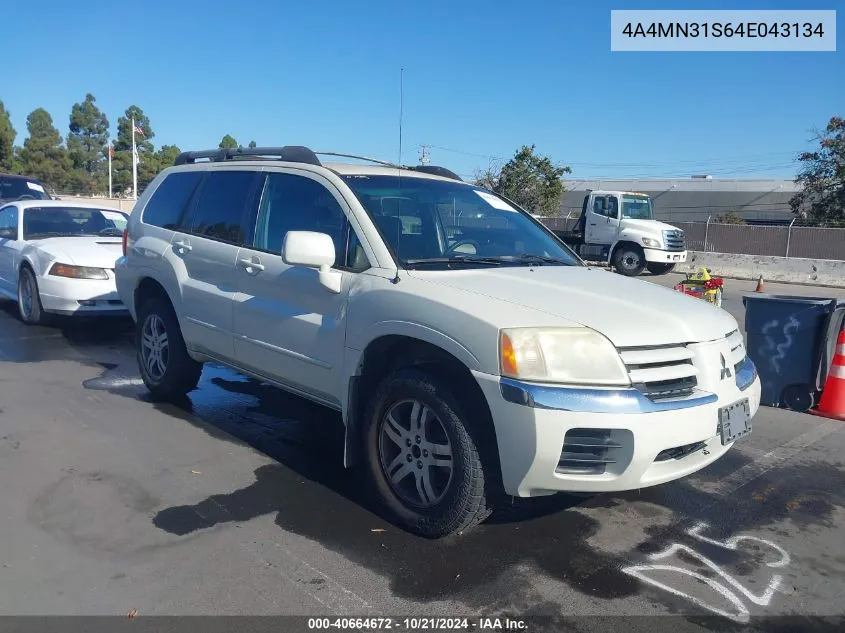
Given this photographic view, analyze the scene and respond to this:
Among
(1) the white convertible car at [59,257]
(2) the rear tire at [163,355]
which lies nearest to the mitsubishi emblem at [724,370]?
(2) the rear tire at [163,355]

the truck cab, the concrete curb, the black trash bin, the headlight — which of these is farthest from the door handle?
the concrete curb

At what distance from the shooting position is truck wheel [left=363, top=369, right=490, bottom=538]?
3.46m

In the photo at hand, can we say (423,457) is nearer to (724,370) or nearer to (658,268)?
Answer: (724,370)

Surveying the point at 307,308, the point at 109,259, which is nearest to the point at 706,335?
the point at 307,308

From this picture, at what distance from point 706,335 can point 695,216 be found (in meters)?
51.1

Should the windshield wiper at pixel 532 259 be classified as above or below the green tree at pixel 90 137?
below

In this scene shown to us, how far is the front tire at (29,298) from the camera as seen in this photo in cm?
887

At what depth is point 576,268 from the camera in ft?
15.1

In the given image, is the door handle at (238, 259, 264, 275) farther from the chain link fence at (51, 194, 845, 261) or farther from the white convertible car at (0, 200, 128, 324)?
the chain link fence at (51, 194, 845, 261)

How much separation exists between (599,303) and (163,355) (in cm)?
A: 373

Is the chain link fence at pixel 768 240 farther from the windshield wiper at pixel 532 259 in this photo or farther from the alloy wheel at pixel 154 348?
the alloy wheel at pixel 154 348

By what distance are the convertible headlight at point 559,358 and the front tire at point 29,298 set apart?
7.33m

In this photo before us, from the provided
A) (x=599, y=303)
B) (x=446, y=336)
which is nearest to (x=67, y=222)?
(x=446, y=336)

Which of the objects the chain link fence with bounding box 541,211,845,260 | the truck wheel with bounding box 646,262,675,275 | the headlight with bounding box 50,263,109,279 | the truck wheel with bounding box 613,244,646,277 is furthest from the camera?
the chain link fence with bounding box 541,211,845,260
